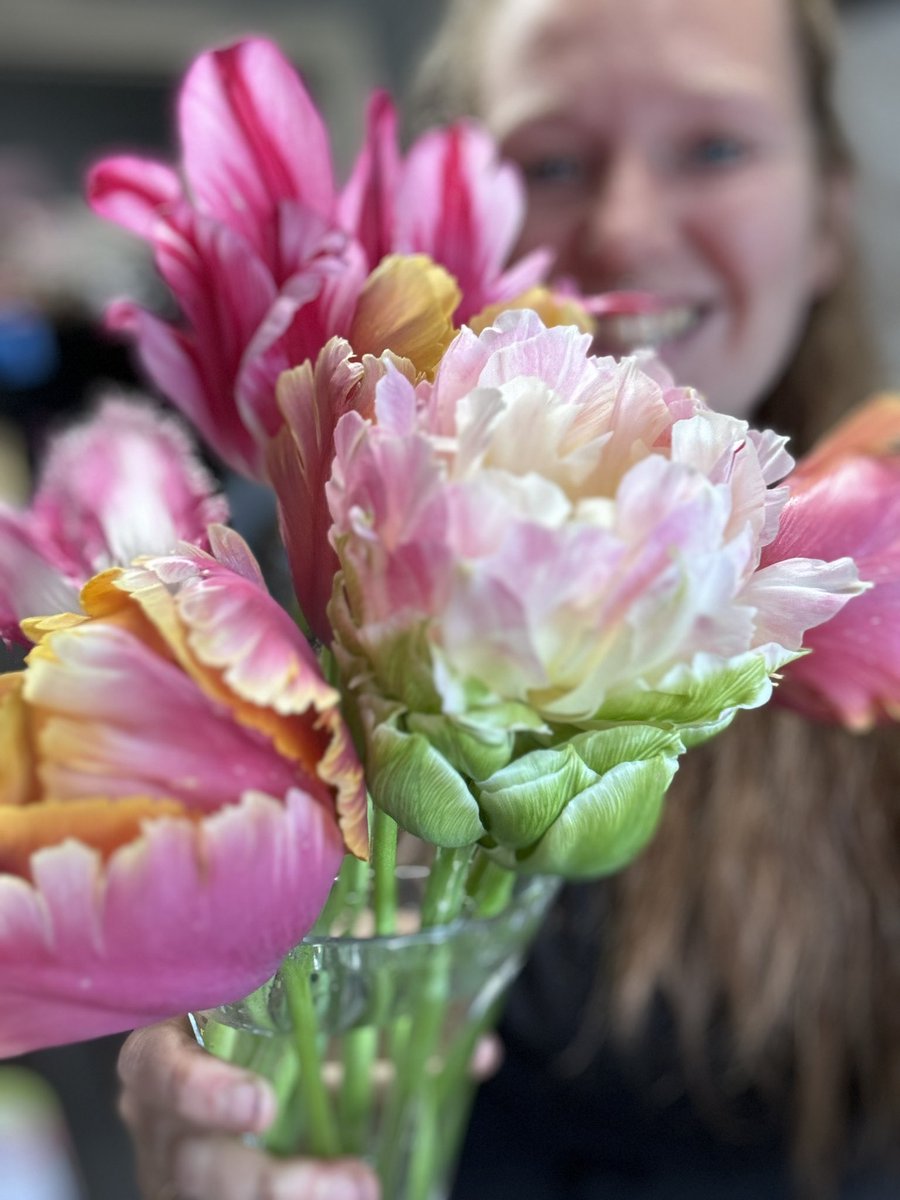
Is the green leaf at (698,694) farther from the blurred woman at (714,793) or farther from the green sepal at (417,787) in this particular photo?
the blurred woman at (714,793)

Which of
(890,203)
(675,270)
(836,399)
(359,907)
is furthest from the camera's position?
(890,203)

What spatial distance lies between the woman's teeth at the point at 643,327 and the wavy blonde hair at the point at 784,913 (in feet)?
0.56

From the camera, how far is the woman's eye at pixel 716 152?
54 cm

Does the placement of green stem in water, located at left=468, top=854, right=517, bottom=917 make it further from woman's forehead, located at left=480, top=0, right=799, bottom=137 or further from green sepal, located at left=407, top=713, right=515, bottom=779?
woman's forehead, located at left=480, top=0, right=799, bottom=137

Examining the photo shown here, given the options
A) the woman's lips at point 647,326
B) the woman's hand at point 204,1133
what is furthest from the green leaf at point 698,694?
the woman's lips at point 647,326

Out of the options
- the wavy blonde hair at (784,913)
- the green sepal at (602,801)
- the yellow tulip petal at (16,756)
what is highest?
the yellow tulip petal at (16,756)

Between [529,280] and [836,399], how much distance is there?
1.62 feet

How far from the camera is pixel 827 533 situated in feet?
0.61

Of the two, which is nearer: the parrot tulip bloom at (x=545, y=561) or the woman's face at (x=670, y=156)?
the parrot tulip bloom at (x=545, y=561)

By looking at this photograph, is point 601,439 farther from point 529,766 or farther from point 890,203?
point 890,203

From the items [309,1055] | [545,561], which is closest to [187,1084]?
[309,1055]

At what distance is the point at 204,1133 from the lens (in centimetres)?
26

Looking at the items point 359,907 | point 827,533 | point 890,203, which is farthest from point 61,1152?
point 890,203

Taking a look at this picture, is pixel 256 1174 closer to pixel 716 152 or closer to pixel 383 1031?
pixel 383 1031
